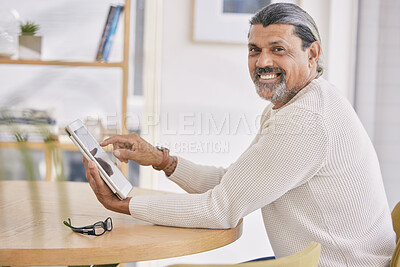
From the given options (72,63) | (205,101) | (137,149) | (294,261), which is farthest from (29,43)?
(294,261)

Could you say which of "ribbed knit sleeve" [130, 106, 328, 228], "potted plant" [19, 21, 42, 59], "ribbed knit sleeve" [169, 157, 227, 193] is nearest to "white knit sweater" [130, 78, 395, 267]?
"ribbed knit sleeve" [130, 106, 328, 228]

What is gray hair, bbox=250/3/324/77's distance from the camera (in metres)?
1.59

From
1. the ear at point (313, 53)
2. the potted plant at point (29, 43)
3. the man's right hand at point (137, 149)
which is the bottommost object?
the man's right hand at point (137, 149)

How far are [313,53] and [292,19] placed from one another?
0.14m

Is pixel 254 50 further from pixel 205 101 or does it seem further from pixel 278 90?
pixel 205 101

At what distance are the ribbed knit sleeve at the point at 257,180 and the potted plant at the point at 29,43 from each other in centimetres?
172

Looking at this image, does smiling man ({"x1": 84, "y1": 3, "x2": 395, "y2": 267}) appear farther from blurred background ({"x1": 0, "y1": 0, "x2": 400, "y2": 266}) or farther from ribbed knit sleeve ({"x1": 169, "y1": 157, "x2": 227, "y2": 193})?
blurred background ({"x1": 0, "y1": 0, "x2": 400, "y2": 266})

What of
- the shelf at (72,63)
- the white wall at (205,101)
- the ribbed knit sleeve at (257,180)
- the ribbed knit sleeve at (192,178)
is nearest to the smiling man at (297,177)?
the ribbed knit sleeve at (257,180)

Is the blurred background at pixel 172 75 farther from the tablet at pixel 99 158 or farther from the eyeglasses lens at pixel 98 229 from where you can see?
the eyeglasses lens at pixel 98 229

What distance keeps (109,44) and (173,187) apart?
0.90 meters

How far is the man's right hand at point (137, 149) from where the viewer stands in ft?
5.88

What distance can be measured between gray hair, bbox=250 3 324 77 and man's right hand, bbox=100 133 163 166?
0.57m

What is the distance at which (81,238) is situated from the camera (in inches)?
47.7

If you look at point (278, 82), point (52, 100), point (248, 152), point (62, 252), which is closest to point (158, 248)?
point (62, 252)
